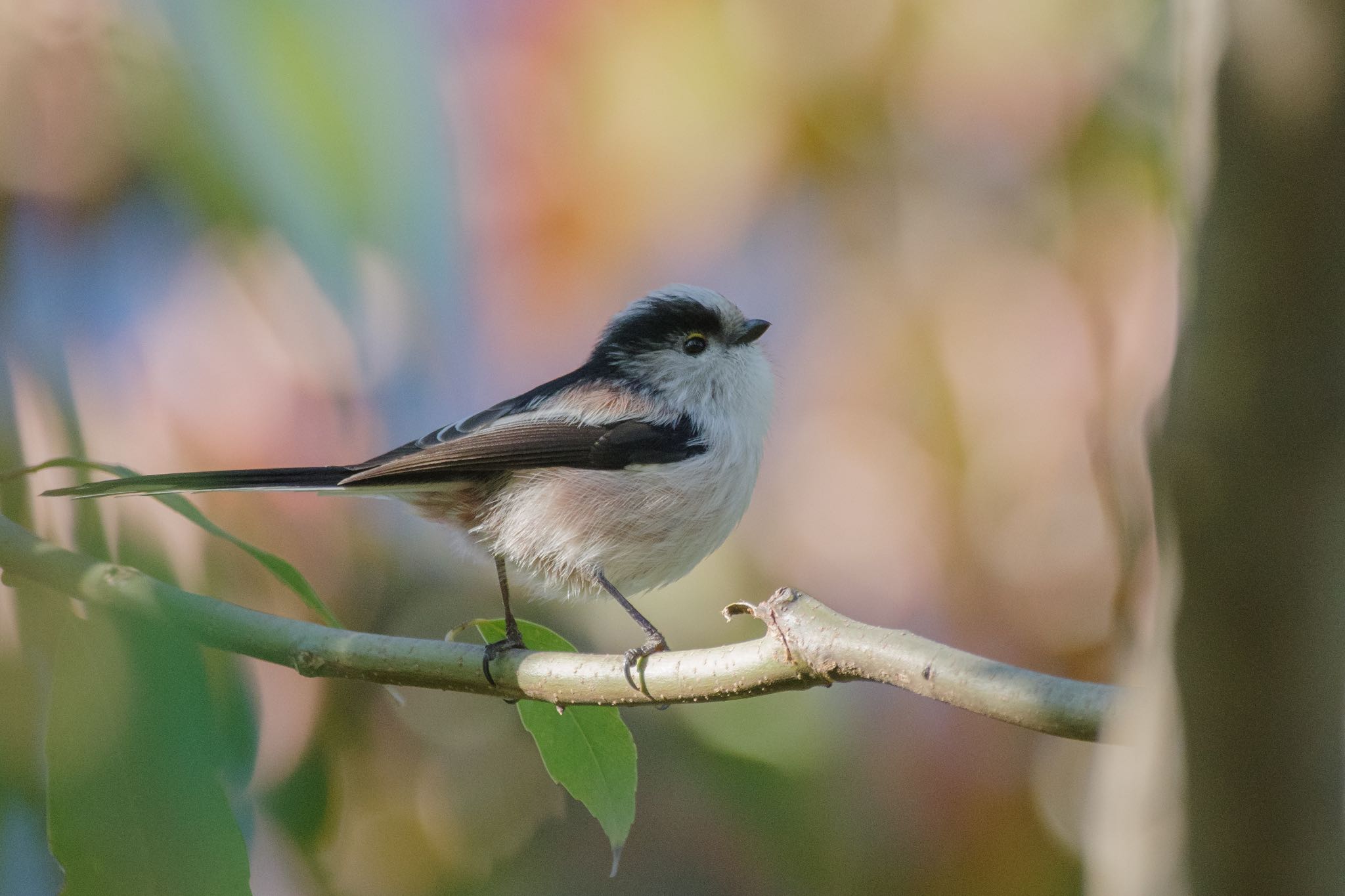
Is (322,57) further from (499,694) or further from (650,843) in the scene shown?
(650,843)

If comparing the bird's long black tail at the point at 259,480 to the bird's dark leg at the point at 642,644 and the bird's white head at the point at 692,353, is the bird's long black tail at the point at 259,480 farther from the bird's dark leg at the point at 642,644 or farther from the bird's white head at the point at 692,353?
the bird's white head at the point at 692,353

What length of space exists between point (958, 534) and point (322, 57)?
187cm

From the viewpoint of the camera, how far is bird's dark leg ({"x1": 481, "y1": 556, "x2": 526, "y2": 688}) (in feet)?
4.89

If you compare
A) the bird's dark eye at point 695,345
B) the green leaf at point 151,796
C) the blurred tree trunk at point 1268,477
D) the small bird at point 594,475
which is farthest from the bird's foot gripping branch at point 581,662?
the bird's dark eye at point 695,345

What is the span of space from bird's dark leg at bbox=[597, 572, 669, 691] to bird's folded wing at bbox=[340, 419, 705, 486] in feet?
0.87

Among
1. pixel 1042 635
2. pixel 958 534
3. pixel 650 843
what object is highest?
pixel 958 534

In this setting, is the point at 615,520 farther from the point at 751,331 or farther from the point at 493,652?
the point at 493,652

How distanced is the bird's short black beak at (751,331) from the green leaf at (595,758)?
4.34ft

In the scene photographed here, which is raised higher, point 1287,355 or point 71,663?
point 1287,355

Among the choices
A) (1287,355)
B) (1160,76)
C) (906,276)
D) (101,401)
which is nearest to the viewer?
(1287,355)

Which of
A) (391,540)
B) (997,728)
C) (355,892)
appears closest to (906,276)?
(997,728)

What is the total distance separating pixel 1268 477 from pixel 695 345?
7.16 feet

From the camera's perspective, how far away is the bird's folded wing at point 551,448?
2.29 meters

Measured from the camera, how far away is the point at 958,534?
8.68 feet
